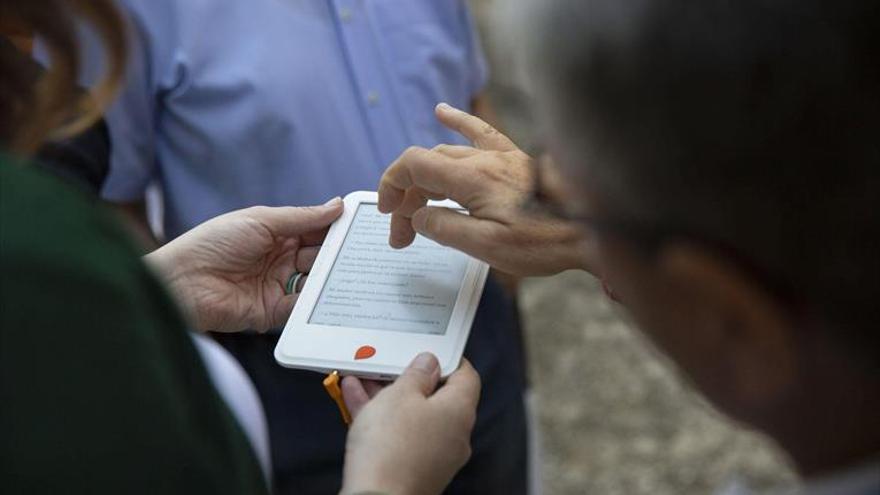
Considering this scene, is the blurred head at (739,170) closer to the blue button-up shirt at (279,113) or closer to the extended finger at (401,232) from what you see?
the extended finger at (401,232)

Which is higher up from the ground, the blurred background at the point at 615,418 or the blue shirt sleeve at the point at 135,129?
the blue shirt sleeve at the point at 135,129

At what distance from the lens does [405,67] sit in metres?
1.27

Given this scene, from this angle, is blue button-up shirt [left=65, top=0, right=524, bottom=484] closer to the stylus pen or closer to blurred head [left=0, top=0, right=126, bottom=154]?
the stylus pen

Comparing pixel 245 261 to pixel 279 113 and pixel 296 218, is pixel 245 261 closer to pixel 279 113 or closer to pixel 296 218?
pixel 296 218

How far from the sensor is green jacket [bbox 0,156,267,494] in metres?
0.55

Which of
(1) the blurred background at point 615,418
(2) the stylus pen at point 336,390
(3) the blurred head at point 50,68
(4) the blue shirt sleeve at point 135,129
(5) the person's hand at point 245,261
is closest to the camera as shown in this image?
(3) the blurred head at point 50,68

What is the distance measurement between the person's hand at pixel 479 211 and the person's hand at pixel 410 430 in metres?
0.12

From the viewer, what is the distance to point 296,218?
42.2 inches

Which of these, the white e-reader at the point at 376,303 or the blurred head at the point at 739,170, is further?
the white e-reader at the point at 376,303

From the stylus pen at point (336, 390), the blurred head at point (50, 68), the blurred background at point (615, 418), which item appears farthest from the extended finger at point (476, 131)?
the blurred background at point (615, 418)

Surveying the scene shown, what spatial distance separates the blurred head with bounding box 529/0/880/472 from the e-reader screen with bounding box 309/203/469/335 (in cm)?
41

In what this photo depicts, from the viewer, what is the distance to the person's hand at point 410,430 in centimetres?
85

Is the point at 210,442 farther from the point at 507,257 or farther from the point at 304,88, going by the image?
the point at 304,88

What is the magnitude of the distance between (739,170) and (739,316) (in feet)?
0.25
